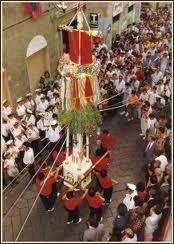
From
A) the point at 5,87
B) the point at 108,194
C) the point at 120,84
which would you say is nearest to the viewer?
the point at 108,194

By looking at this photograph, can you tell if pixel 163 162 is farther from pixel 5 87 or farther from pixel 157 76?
pixel 5 87

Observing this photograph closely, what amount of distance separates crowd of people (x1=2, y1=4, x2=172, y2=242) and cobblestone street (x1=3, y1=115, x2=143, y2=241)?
0.24m

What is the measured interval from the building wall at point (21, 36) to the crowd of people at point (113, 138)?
757mm

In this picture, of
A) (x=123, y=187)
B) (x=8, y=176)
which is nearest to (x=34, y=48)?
(x=8, y=176)

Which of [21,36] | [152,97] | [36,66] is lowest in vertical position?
[152,97]

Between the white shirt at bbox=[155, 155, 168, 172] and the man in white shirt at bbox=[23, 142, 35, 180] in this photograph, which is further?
the man in white shirt at bbox=[23, 142, 35, 180]

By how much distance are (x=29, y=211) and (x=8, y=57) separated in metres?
5.52

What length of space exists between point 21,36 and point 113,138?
17.0 ft

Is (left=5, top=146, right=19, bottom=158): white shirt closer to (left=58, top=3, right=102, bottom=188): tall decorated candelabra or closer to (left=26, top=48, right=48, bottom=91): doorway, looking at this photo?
(left=58, top=3, right=102, bottom=188): tall decorated candelabra

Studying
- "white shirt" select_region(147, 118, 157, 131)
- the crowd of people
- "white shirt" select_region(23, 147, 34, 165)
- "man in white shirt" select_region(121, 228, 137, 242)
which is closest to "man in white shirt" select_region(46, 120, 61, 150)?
the crowd of people

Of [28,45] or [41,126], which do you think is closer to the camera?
[41,126]

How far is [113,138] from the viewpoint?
1011 centimetres

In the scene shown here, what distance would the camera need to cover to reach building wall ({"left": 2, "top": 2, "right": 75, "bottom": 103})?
1162 centimetres

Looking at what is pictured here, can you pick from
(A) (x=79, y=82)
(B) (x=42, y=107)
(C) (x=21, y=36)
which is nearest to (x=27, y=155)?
(B) (x=42, y=107)
